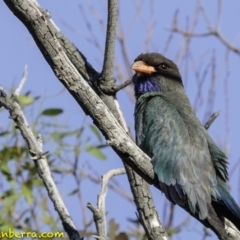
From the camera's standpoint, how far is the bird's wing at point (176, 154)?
4.71m

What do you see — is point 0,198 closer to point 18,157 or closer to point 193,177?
point 18,157

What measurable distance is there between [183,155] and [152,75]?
3.56 feet

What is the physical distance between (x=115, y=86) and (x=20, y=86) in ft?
2.03

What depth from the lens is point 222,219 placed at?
4625 mm

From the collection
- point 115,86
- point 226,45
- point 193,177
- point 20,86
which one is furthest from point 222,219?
point 226,45

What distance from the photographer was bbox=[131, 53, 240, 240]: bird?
463 cm

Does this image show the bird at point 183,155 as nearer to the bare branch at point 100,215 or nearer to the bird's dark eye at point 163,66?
the bird's dark eye at point 163,66

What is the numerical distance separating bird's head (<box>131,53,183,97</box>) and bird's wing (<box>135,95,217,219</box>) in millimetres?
340

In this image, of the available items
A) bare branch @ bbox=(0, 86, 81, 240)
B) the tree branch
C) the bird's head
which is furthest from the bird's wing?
bare branch @ bbox=(0, 86, 81, 240)

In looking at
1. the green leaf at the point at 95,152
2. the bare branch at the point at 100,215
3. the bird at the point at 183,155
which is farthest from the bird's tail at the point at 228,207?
the green leaf at the point at 95,152

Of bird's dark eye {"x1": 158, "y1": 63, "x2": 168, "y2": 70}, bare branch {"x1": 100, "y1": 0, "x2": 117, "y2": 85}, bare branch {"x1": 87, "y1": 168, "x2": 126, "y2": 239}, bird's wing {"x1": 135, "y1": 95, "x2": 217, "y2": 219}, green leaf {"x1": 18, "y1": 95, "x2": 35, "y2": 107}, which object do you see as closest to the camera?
bare branch {"x1": 87, "y1": 168, "x2": 126, "y2": 239}

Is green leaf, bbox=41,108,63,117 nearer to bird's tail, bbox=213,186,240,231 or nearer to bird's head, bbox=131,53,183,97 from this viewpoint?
bird's head, bbox=131,53,183,97

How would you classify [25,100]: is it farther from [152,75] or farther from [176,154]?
[176,154]

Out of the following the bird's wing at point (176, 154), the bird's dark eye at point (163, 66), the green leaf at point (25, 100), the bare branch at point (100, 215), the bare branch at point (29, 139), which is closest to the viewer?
the bare branch at point (100, 215)
